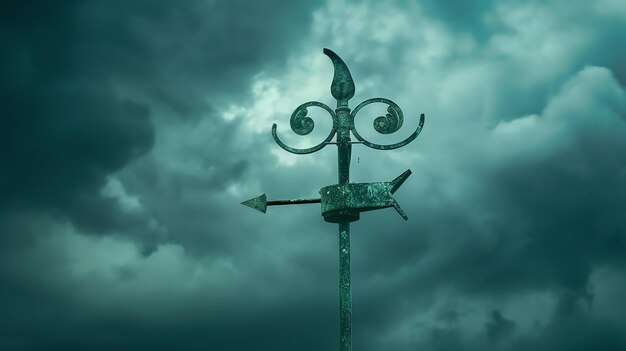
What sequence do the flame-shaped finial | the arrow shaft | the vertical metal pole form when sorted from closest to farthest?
1. the vertical metal pole
2. the arrow shaft
3. the flame-shaped finial

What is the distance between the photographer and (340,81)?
1062cm

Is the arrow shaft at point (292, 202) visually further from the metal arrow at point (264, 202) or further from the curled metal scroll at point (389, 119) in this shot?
the curled metal scroll at point (389, 119)

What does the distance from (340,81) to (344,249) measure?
2449 mm

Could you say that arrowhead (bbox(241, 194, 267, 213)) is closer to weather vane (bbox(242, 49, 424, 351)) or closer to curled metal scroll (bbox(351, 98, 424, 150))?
weather vane (bbox(242, 49, 424, 351))

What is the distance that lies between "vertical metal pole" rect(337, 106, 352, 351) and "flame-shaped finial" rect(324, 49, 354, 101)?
143mm

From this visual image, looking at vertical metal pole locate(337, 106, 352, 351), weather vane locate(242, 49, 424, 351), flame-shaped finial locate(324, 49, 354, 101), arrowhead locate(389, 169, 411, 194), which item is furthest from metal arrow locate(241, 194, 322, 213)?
flame-shaped finial locate(324, 49, 354, 101)

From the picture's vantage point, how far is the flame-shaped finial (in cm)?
1055

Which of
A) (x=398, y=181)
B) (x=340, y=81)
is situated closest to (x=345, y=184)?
(x=398, y=181)

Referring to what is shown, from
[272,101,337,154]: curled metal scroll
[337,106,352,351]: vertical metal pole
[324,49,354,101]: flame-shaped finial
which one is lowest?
[337,106,352,351]: vertical metal pole

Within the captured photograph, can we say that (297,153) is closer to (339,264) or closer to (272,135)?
(272,135)

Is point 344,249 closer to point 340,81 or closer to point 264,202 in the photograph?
point 264,202

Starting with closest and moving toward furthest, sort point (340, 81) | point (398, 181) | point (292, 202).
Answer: point (398, 181)
point (292, 202)
point (340, 81)

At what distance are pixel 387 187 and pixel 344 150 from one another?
864 millimetres

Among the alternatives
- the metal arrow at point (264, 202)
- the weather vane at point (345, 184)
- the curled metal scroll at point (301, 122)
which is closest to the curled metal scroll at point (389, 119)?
the weather vane at point (345, 184)
